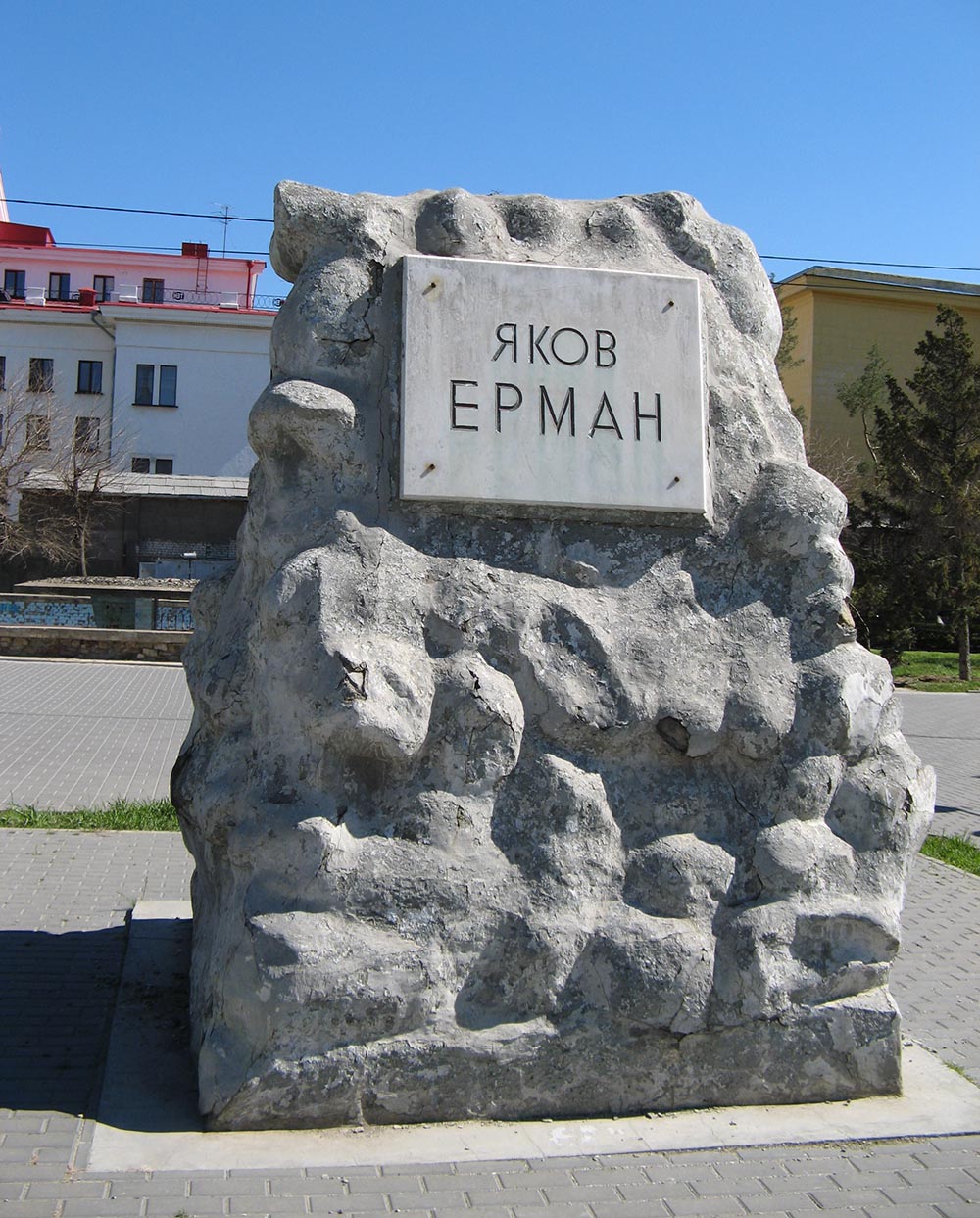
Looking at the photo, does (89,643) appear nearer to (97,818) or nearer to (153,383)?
(97,818)

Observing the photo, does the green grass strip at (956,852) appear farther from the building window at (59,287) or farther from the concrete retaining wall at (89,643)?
the building window at (59,287)

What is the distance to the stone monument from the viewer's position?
10.8 ft

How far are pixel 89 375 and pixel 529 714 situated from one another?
38.1 meters

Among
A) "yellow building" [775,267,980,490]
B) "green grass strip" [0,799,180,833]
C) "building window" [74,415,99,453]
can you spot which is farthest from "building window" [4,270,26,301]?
"green grass strip" [0,799,180,833]

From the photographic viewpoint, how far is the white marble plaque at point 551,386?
3750 millimetres

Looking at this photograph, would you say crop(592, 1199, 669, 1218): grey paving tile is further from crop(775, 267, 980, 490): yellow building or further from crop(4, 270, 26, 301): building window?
crop(4, 270, 26, 301): building window

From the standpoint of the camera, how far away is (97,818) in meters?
7.61

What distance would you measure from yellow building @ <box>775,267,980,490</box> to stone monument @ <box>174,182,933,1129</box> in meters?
31.7

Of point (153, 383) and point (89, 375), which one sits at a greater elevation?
point (89, 375)

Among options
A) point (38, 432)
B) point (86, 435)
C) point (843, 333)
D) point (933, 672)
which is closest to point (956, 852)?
point (933, 672)

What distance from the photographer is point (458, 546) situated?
3.70 metres

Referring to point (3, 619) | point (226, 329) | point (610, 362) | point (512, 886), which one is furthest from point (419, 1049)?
point (226, 329)

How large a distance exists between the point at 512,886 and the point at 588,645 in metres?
0.74

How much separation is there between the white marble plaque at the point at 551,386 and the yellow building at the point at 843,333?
1246 inches
